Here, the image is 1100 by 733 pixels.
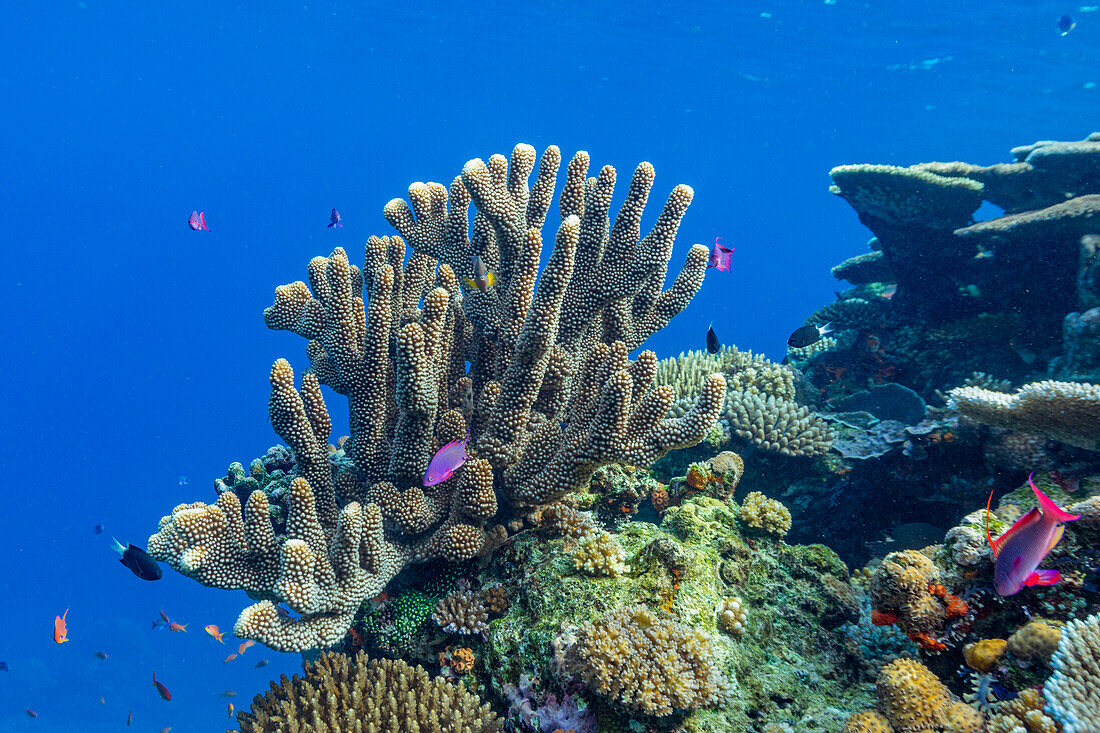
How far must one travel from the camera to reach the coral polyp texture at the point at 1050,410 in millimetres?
3295

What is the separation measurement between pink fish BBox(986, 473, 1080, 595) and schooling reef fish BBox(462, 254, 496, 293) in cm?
312

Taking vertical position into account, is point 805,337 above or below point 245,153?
below

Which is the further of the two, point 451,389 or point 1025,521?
point 451,389

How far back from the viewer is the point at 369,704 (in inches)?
119

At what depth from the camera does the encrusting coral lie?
2.89 m

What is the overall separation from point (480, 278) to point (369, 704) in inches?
110

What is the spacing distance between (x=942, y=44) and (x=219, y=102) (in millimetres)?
94331

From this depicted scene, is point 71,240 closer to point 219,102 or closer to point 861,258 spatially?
point 219,102

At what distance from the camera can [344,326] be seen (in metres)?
3.88

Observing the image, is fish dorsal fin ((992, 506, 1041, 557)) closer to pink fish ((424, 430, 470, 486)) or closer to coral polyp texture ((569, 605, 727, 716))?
coral polyp texture ((569, 605, 727, 716))

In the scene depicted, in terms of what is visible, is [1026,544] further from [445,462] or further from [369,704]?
[369,704]

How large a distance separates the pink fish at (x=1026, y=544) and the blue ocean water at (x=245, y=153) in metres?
33.6

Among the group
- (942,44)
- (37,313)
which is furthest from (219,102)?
(942,44)

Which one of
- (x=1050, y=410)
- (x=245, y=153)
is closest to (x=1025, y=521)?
(x=1050, y=410)
